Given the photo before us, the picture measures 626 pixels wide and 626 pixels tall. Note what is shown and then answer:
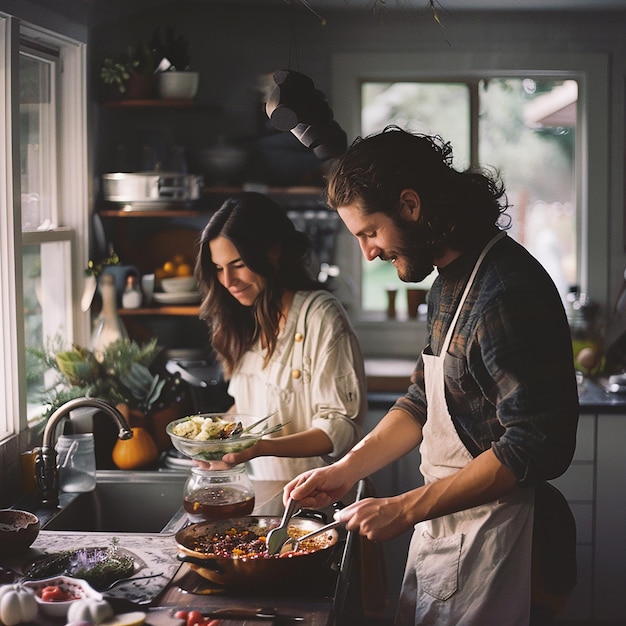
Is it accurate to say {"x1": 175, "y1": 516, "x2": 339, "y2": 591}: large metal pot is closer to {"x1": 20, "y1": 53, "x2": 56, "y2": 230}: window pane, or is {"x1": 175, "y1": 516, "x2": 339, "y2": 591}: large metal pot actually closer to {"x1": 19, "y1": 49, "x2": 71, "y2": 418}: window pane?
{"x1": 19, "y1": 49, "x2": 71, "y2": 418}: window pane

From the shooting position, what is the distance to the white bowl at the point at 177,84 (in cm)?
415

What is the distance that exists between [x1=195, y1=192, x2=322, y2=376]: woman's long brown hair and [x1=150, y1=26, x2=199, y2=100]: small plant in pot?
1280 mm

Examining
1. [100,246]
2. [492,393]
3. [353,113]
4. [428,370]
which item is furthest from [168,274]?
[492,393]

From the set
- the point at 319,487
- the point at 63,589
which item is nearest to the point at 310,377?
the point at 319,487

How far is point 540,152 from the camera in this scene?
16.1 ft

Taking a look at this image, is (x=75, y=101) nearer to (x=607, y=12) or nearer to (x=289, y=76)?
(x=289, y=76)

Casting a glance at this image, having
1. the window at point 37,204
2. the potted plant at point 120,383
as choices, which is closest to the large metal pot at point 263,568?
the window at point 37,204

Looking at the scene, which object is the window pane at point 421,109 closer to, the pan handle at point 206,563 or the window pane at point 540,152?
the window pane at point 540,152

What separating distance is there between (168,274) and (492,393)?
7.86ft

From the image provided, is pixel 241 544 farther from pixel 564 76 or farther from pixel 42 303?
pixel 564 76

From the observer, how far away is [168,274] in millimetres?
4246

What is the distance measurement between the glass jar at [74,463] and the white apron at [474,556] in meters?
1.19

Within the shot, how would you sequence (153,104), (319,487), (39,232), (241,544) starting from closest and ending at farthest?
(241,544) < (319,487) < (39,232) < (153,104)

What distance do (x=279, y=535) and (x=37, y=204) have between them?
6.51ft
